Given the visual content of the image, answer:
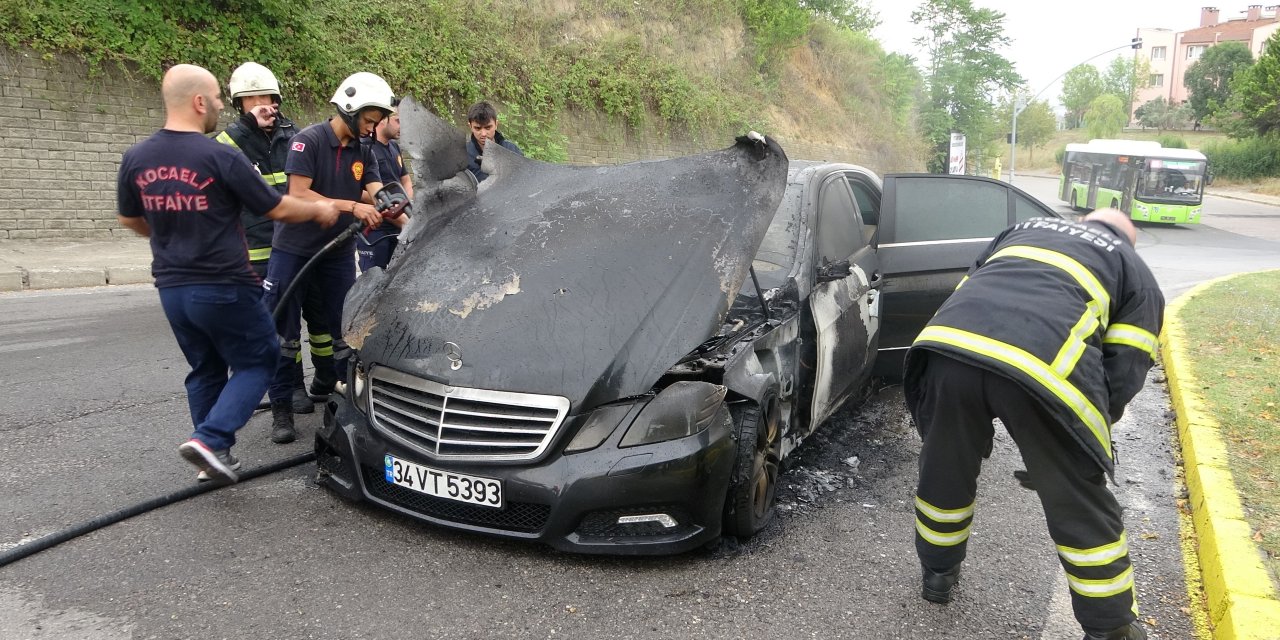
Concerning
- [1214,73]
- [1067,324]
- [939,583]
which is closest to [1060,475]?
[1067,324]

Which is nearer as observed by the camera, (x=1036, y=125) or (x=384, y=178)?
(x=384, y=178)

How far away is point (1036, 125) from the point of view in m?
78.0

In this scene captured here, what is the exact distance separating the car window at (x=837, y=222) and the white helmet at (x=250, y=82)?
9.69 feet

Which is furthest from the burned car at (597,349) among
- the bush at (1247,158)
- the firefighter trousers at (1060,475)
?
the bush at (1247,158)

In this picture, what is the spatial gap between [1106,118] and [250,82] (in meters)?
86.5

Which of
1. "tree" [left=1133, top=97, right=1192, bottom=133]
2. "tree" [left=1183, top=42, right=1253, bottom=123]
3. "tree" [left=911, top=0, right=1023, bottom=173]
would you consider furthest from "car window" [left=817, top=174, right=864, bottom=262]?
"tree" [left=1133, top=97, right=1192, bottom=133]

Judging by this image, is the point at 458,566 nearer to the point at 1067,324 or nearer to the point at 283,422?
the point at 283,422

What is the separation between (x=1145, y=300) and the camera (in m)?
2.64

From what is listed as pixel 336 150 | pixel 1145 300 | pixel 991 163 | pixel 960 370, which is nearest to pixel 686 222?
pixel 960 370

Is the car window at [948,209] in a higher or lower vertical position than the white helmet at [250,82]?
lower

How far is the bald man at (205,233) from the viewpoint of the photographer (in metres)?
3.28

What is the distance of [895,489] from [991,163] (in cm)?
4724

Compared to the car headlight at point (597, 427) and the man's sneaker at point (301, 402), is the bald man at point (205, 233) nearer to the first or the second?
the man's sneaker at point (301, 402)

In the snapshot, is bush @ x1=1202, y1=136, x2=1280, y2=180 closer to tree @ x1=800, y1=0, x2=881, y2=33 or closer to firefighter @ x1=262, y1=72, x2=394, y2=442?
tree @ x1=800, y1=0, x2=881, y2=33
